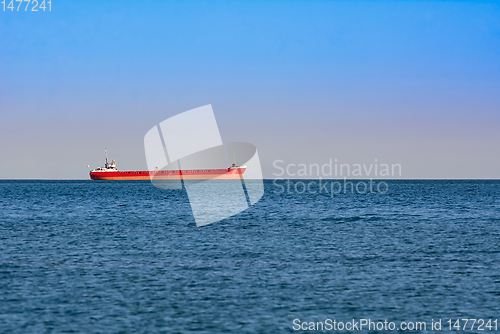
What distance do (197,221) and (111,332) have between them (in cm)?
3316

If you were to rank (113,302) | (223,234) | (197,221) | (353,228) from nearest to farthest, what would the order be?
(113,302), (223,234), (353,228), (197,221)

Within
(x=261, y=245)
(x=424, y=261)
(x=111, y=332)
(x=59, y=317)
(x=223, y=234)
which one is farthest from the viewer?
(x=223, y=234)

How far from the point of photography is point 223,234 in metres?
37.0

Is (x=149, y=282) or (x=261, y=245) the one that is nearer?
(x=149, y=282)

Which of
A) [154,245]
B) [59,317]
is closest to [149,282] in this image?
[59,317]

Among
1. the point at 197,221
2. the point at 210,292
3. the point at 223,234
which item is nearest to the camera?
the point at 210,292

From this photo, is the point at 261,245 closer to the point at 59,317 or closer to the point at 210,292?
the point at 210,292

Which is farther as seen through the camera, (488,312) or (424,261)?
(424,261)

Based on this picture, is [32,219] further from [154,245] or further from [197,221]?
[154,245]

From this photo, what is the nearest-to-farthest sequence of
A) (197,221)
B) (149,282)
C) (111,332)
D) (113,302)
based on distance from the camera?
(111,332)
(113,302)
(149,282)
(197,221)

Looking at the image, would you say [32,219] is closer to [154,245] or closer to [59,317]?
[154,245]

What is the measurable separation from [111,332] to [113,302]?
3003mm

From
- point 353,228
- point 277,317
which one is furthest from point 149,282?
point 353,228

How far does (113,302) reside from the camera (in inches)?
687
